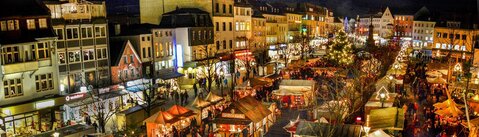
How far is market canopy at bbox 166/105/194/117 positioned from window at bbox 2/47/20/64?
43.5ft

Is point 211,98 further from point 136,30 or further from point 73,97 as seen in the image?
point 136,30


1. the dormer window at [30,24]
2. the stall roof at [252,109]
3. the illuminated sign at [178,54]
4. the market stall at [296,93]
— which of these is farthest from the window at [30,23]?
the illuminated sign at [178,54]

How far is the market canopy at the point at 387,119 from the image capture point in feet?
88.6

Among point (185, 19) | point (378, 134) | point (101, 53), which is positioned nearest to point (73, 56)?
point (101, 53)

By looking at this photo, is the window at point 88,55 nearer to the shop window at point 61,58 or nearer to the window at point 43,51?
the shop window at point 61,58

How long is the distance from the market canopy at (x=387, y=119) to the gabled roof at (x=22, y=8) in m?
26.4

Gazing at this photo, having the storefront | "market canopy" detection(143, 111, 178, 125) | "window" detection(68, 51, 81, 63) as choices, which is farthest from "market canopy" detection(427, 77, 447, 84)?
the storefront

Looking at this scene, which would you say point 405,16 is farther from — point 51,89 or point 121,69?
point 51,89

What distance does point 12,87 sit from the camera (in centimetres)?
3250

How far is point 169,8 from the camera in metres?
61.1

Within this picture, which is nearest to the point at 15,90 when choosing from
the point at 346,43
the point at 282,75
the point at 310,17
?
the point at 282,75

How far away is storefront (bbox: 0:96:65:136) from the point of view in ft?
101

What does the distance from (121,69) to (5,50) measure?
40.6 feet

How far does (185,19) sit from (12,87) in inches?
980
